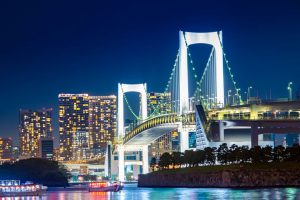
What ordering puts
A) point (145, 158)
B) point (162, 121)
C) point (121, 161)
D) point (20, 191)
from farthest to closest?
point (121, 161) → point (145, 158) → point (162, 121) → point (20, 191)

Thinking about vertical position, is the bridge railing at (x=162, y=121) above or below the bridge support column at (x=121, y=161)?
above

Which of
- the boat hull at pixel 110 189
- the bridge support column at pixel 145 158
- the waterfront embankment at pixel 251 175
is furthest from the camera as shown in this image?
the bridge support column at pixel 145 158

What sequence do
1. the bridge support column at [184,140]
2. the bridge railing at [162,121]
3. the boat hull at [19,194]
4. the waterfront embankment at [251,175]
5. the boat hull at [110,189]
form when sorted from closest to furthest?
the waterfront embankment at [251,175]
the boat hull at [19,194]
the bridge railing at [162,121]
the bridge support column at [184,140]
the boat hull at [110,189]

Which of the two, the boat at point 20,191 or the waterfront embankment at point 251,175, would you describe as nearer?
the waterfront embankment at point 251,175

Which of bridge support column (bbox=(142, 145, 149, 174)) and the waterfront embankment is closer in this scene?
the waterfront embankment

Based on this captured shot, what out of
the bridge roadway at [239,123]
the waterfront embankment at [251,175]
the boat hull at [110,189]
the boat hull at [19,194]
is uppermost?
the bridge roadway at [239,123]

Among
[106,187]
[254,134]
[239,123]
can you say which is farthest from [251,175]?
[106,187]

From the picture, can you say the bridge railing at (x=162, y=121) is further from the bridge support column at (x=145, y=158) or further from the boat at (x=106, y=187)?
the boat at (x=106, y=187)

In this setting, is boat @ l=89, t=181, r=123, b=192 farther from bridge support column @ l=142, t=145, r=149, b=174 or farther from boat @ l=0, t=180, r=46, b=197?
bridge support column @ l=142, t=145, r=149, b=174

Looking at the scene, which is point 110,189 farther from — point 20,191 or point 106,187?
point 20,191

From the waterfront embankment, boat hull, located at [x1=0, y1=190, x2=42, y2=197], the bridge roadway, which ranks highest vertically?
the bridge roadway

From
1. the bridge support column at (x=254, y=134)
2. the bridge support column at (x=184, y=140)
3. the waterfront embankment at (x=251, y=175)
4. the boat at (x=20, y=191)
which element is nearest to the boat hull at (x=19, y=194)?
the boat at (x=20, y=191)

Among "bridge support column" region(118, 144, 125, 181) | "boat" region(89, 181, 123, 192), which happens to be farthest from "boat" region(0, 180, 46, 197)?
"bridge support column" region(118, 144, 125, 181)

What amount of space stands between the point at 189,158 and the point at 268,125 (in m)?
7.69
